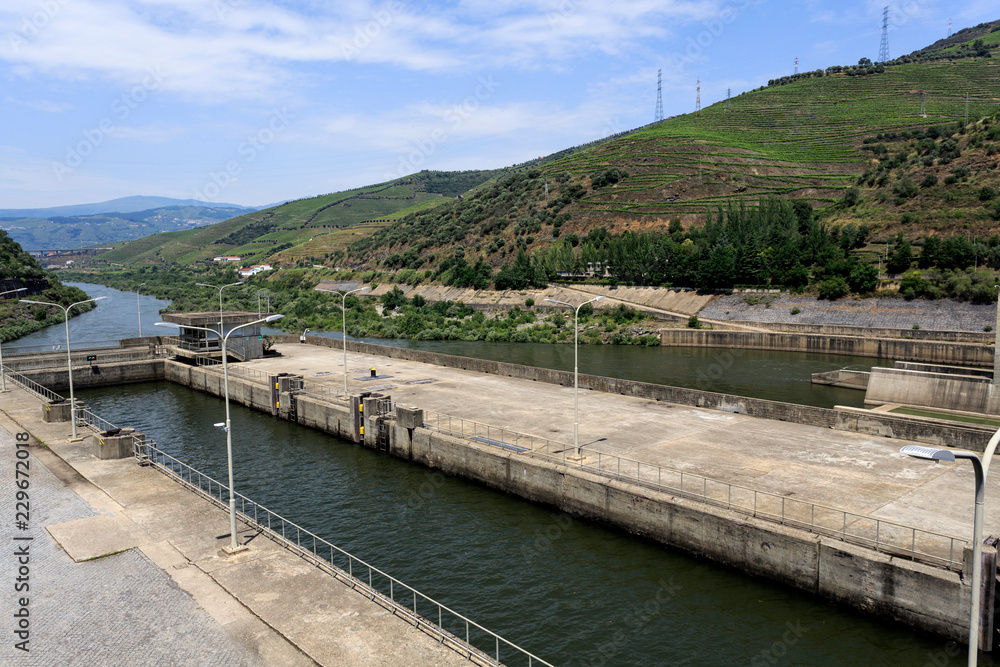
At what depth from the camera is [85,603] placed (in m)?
16.8

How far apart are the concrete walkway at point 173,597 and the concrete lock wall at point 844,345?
6448 centimetres

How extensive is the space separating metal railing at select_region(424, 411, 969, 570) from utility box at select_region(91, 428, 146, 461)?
49.4ft

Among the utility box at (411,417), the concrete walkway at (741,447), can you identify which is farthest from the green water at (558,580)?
the concrete walkway at (741,447)

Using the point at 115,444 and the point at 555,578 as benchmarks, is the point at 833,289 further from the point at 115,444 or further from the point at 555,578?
the point at 115,444

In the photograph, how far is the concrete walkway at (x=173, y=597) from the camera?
1460 cm

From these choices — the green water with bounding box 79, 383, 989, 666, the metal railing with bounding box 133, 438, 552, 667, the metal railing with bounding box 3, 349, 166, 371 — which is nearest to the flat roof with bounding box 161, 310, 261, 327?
the metal railing with bounding box 3, 349, 166, 371

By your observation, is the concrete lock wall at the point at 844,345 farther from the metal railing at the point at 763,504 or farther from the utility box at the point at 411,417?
the utility box at the point at 411,417

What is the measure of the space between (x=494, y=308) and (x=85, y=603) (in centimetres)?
8834

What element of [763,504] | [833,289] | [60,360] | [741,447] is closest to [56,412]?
[60,360]

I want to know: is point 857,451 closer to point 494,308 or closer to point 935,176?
point 494,308

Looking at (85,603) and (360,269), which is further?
(360,269)

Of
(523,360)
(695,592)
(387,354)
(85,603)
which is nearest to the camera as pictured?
(85,603)

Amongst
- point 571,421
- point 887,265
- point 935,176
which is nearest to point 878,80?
point 935,176

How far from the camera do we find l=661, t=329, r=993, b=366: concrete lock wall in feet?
201
